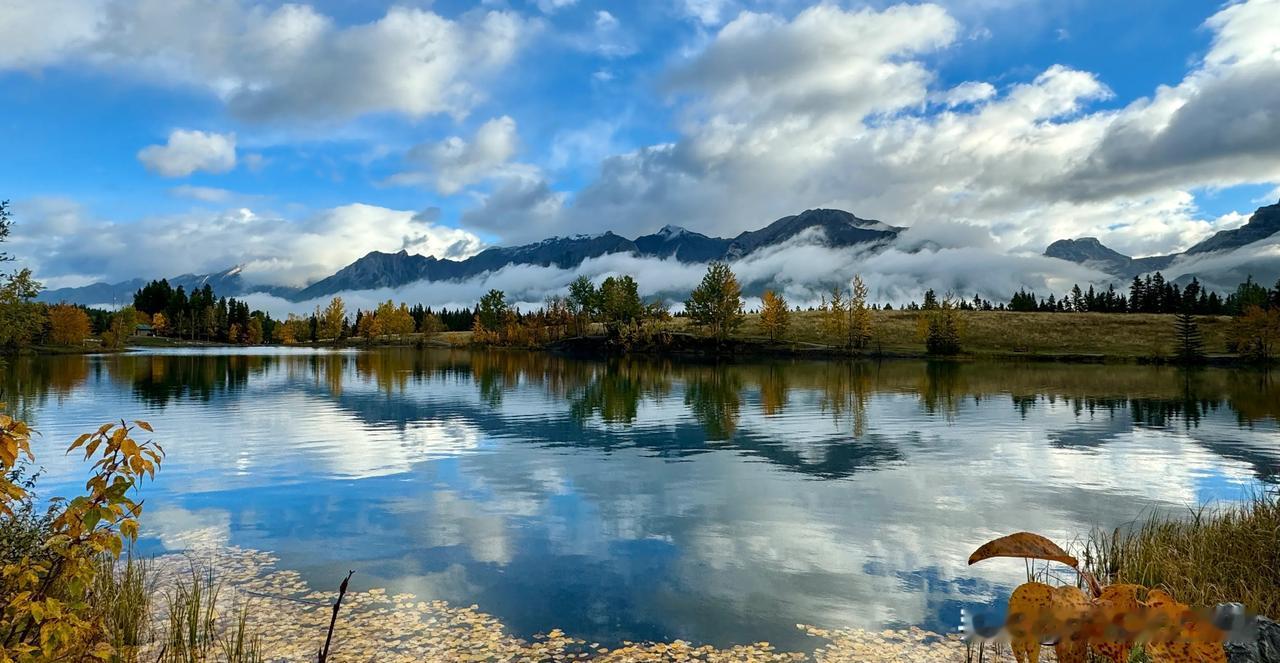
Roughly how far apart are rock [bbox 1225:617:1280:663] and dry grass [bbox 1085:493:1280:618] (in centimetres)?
560

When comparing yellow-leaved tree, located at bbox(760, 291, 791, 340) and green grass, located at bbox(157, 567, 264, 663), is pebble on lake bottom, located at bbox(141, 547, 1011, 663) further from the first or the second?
yellow-leaved tree, located at bbox(760, 291, 791, 340)

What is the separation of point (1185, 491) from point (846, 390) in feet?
161

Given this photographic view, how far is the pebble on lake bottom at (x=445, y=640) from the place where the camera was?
13398mm

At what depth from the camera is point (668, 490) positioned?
2853cm

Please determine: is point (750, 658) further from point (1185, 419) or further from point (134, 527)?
point (1185, 419)

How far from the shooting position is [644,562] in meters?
19.6

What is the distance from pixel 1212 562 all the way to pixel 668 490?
17.3 metres

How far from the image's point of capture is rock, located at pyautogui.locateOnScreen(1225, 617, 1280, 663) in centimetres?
779

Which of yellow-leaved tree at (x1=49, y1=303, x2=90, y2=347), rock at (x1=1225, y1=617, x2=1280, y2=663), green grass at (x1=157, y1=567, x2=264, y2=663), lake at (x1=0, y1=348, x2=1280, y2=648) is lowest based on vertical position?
lake at (x1=0, y1=348, x2=1280, y2=648)

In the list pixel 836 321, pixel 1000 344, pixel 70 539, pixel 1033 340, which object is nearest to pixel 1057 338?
pixel 1033 340

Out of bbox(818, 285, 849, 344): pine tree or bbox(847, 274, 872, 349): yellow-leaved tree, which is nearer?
bbox(847, 274, 872, 349): yellow-leaved tree

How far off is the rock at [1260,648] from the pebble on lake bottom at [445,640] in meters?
5.35

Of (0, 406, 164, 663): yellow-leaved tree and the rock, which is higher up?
(0, 406, 164, 663): yellow-leaved tree

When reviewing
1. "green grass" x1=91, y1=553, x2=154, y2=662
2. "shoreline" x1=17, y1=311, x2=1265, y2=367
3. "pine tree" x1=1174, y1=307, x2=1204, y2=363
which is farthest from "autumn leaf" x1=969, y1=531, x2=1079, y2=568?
"pine tree" x1=1174, y1=307, x2=1204, y2=363
